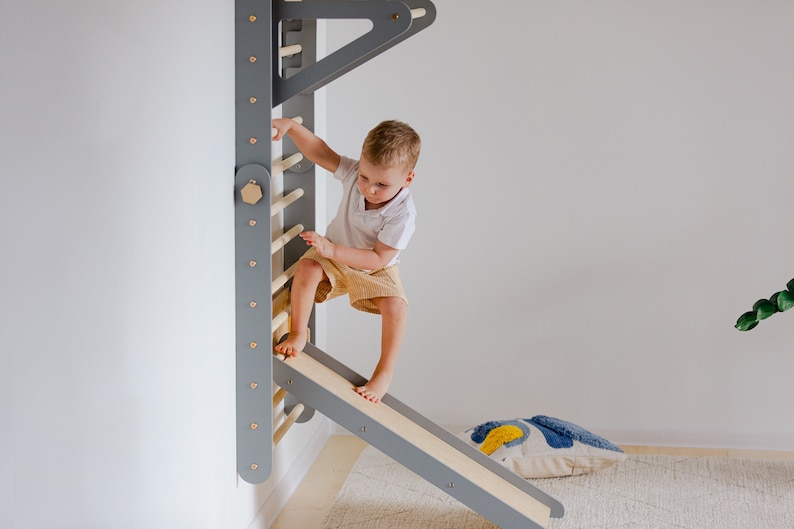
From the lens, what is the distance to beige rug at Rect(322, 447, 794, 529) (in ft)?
8.04

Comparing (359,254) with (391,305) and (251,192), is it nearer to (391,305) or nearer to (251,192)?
(391,305)

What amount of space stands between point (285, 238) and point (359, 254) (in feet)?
0.62

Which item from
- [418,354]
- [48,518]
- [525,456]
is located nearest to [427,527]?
[525,456]

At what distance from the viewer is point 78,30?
1266 millimetres

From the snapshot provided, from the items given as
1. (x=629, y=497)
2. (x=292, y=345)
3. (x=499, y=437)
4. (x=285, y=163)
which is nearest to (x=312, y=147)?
(x=285, y=163)

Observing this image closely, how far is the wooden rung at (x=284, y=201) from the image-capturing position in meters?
2.08

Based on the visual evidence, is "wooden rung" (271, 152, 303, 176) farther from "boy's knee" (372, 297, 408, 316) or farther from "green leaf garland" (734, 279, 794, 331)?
"green leaf garland" (734, 279, 794, 331)

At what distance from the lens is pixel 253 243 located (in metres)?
1.94

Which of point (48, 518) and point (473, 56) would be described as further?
point (473, 56)

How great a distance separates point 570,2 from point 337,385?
152cm

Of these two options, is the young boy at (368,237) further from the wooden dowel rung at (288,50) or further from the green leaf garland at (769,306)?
the green leaf garland at (769,306)

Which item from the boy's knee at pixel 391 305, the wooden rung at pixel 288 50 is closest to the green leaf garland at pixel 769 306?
the boy's knee at pixel 391 305

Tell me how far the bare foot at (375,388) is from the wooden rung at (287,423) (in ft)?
0.61

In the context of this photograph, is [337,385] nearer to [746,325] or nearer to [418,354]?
[418,354]
